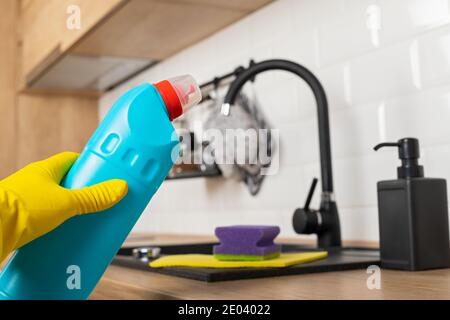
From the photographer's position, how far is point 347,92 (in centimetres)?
129

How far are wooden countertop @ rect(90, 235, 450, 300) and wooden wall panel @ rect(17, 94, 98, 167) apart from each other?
1597mm

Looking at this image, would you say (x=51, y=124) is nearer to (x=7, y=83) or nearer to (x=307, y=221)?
(x=7, y=83)

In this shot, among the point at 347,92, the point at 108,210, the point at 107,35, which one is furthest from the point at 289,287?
the point at 107,35

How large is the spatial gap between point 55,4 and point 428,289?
1507 millimetres

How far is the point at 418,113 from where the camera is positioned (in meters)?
1.11

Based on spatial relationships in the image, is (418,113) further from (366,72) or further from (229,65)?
(229,65)

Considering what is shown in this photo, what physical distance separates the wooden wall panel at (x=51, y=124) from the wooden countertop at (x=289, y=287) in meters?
1.60

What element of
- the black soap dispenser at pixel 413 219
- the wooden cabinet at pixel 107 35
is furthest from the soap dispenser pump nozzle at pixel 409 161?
the wooden cabinet at pixel 107 35

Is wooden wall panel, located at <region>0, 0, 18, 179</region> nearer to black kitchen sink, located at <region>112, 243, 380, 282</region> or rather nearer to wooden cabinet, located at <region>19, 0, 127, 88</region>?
wooden cabinet, located at <region>19, 0, 127, 88</region>

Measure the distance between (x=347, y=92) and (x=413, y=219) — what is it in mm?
483

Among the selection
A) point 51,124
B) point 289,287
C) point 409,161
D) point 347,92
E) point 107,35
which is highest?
point 107,35

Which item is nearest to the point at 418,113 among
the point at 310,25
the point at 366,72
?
the point at 366,72

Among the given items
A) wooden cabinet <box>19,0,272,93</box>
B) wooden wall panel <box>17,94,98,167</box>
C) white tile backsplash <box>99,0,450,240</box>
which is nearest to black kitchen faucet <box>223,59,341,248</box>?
white tile backsplash <box>99,0,450,240</box>

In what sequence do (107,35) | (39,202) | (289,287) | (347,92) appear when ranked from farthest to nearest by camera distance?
(107,35)
(347,92)
(289,287)
(39,202)
